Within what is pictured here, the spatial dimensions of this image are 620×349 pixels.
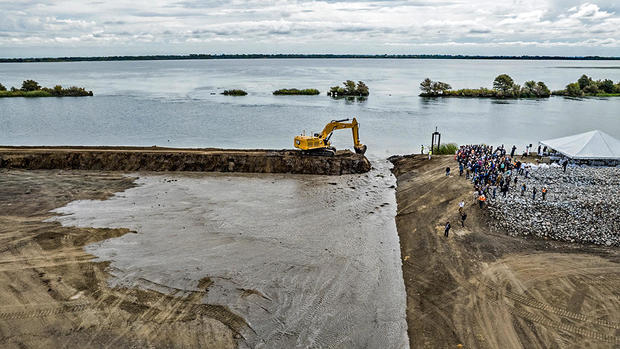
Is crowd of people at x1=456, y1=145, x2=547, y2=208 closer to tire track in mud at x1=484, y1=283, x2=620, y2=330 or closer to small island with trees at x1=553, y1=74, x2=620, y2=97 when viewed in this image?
tire track in mud at x1=484, y1=283, x2=620, y2=330

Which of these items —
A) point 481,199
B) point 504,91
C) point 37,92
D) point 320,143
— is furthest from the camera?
point 504,91

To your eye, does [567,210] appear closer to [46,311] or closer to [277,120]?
[46,311]

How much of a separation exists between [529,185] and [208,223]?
1852 centimetres

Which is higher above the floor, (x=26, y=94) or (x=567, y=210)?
(x=26, y=94)

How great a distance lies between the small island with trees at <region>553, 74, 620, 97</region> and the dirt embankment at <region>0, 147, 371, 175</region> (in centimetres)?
7674

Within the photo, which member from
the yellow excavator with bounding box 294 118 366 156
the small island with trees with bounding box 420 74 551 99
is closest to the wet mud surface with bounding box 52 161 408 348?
the yellow excavator with bounding box 294 118 366 156

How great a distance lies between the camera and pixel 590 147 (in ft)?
89.5

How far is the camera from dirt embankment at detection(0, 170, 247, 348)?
12203 millimetres

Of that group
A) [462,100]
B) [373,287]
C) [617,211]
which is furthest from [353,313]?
[462,100]

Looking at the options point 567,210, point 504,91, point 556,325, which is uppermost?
point 504,91

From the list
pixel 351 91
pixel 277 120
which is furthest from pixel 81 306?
pixel 351 91

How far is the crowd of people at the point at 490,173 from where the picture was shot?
2209cm

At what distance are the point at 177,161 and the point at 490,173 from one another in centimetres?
2243

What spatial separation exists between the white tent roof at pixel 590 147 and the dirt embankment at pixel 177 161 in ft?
45.7
